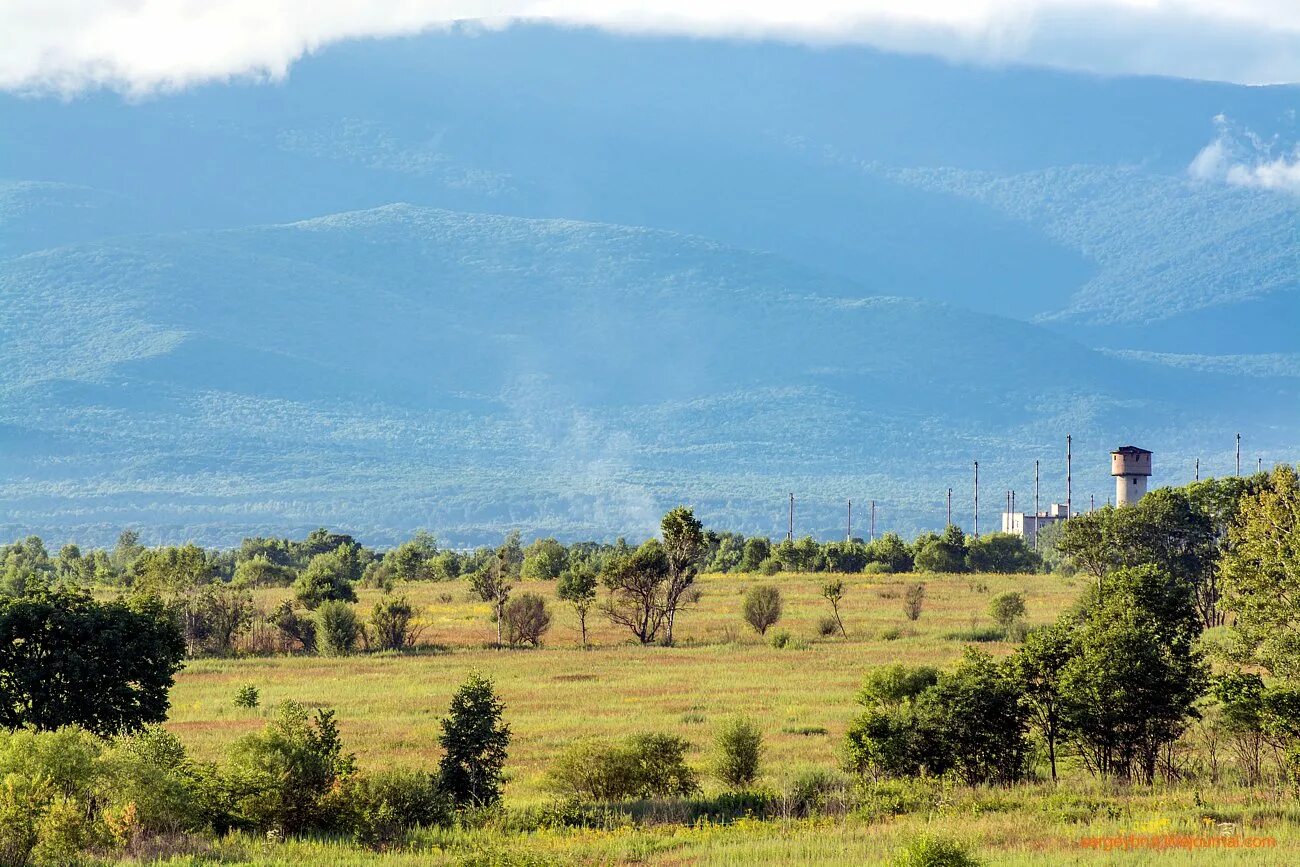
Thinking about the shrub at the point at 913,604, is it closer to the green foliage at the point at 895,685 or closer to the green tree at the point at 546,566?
the green tree at the point at 546,566

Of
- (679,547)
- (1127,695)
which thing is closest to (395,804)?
(1127,695)

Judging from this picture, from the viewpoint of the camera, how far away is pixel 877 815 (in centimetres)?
3072

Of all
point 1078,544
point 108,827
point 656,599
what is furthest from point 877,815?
point 1078,544

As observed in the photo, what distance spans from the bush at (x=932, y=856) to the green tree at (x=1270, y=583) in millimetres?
16610

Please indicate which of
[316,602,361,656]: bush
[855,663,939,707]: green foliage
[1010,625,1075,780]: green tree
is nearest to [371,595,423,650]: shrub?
[316,602,361,656]: bush

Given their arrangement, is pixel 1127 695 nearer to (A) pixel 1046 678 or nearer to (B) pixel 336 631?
(A) pixel 1046 678

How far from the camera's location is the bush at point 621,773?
3412cm

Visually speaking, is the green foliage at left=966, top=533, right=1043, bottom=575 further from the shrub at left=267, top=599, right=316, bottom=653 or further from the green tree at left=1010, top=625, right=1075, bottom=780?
the green tree at left=1010, top=625, right=1075, bottom=780

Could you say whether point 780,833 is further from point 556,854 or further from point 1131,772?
point 1131,772

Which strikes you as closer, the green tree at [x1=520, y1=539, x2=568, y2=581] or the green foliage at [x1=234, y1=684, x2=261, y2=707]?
the green foliage at [x1=234, y1=684, x2=261, y2=707]

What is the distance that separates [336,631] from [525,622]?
8966mm

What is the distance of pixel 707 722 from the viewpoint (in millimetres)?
46219

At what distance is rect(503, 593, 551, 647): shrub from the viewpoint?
7381cm

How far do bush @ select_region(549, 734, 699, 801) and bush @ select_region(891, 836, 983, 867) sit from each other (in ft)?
35.7
